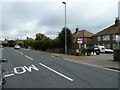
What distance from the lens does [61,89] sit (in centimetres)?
560

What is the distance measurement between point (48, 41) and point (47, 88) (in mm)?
29740

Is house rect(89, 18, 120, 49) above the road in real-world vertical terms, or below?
above

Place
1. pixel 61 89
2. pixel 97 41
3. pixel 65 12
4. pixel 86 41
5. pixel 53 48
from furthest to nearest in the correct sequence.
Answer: pixel 86 41 < pixel 97 41 < pixel 53 48 < pixel 65 12 < pixel 61 89

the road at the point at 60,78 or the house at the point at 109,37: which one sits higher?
the house at the point at 109,37

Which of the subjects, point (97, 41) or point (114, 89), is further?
point (97, 41)

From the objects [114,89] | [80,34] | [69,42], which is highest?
[80,34]

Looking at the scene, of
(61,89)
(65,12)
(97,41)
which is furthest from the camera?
(97,41)

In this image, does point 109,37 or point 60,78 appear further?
point 109,37

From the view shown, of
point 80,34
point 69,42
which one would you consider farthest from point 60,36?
point 80,34

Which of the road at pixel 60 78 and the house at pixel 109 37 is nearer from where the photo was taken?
the road at pixel 60 78

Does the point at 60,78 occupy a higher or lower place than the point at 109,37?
lower

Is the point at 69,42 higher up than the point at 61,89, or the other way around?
the point at 69,42

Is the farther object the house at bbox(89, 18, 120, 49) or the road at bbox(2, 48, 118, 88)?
the house at bbox(89, 18, 120, 49)

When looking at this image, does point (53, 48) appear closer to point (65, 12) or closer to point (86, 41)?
point (65, 12)
